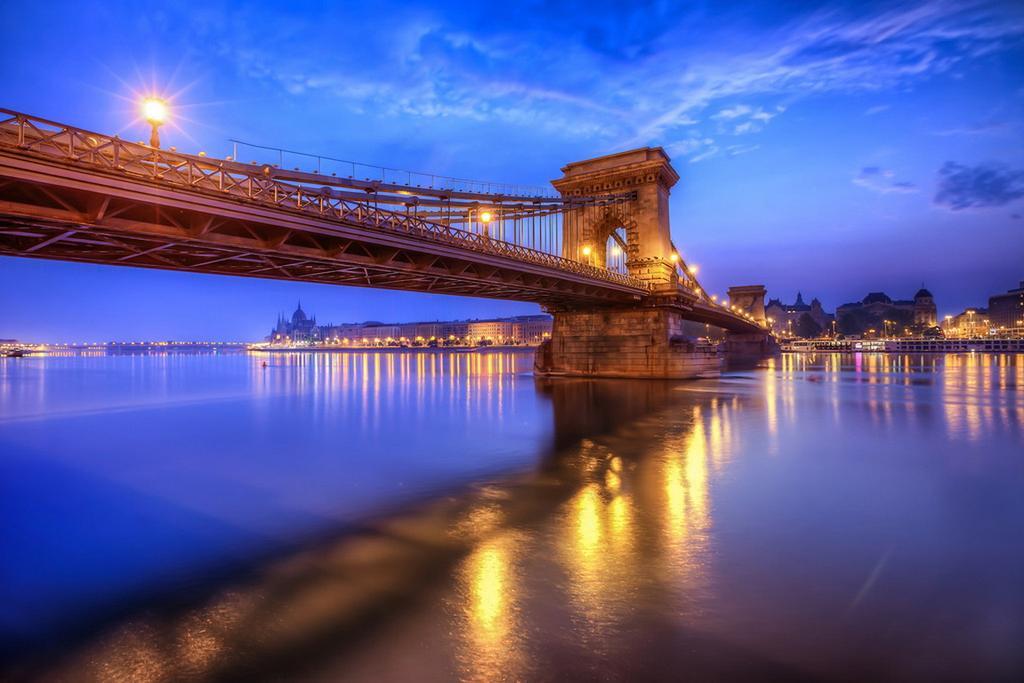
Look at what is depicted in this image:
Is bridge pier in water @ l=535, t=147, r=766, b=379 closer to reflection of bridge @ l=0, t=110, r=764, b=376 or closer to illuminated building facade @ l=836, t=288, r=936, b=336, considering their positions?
reflection of bridge @ l=0, t=110, r=764, b=376

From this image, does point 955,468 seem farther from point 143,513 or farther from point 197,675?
point 143,513

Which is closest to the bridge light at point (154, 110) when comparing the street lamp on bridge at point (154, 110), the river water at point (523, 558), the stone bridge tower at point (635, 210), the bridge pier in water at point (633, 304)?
the street lamp on bridge at point (154, 110)

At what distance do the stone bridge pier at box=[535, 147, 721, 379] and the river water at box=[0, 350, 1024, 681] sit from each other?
22591mm

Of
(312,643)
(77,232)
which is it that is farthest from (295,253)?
(312,643)

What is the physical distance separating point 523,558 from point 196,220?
38.4ft

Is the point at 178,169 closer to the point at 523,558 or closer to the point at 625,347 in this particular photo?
the point at 523,558

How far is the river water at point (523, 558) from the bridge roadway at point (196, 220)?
18.4 ft

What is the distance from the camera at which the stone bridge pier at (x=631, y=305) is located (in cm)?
3797

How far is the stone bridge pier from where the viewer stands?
37969 mm

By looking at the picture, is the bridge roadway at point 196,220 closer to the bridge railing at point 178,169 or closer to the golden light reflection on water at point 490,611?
the bridge railing at point 178,169

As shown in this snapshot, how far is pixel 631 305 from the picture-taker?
38094 mm

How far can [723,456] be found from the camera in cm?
1228

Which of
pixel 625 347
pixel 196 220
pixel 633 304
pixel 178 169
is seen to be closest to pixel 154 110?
pixel 178 169

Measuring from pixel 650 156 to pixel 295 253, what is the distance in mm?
32110
